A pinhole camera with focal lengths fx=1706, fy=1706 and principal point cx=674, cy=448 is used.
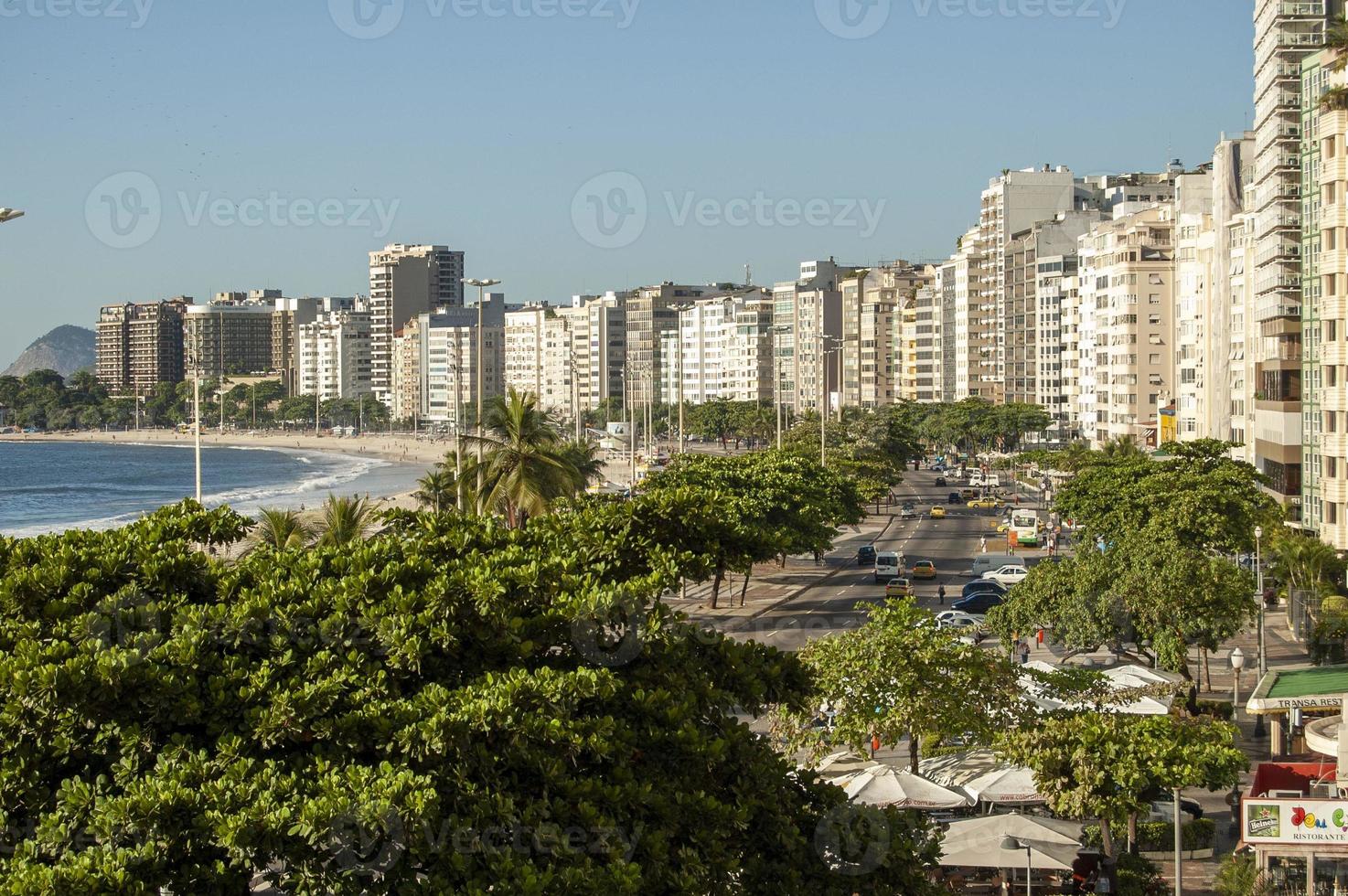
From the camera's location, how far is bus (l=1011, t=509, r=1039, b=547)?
66375 millimetres

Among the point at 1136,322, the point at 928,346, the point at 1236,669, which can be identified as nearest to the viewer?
the point at 1236,669

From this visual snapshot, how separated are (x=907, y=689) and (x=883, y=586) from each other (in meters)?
30.7

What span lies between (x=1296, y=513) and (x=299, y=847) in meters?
48.6

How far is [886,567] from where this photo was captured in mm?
54312

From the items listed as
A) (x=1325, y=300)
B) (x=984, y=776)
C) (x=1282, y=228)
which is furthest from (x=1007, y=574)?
(x=984, y=776)

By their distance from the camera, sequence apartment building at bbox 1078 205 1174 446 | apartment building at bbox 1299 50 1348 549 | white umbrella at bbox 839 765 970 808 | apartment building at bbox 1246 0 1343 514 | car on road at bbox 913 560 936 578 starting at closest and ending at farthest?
white umbrella at bbox 839 765 970 808, apartment building at bbox 1299 50 1348 549, apartment building at bbox 1246 0 1343 514, car on road at bbox 913 560 936 578, apartment building at bbox 1078 205 1174 446

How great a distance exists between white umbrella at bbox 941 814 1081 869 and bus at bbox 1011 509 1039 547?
44.7m

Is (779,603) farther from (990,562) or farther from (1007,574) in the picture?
(990,562)

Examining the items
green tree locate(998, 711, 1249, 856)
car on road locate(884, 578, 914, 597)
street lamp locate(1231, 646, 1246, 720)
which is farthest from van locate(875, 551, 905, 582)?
green tree locate(998, 711, 1249, 856)

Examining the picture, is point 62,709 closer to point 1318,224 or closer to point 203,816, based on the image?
point 203,816

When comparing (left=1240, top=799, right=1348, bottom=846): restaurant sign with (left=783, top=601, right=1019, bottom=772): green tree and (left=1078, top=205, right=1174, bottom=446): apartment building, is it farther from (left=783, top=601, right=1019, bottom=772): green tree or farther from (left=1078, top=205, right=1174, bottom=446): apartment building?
(left=1078, top=205, right=1174, bottom=446): apartment building

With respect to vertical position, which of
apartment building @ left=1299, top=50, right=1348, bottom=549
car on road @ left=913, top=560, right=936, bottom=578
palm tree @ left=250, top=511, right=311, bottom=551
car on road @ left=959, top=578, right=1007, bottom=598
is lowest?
car on road @ left=913, top=560, right=936, bottom=578

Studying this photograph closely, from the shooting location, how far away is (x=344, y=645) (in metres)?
12.0

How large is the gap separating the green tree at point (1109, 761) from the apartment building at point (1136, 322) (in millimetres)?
90519
